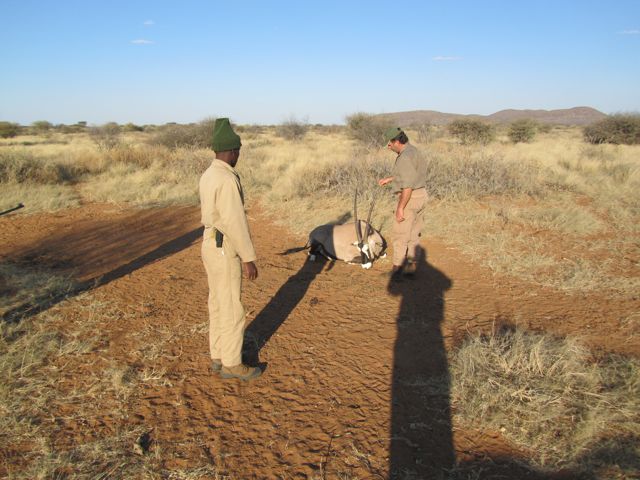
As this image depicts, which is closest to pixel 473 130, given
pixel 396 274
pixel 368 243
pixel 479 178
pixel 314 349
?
pixel 479 178

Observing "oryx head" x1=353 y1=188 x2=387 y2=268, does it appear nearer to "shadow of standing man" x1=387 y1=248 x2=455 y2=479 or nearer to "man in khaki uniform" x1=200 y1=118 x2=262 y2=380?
"shadow of standing man" x1=387 y1=248 x2=455 y2=479

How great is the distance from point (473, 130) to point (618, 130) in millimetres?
→ 6957

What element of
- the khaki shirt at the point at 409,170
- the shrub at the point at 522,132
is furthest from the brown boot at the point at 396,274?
the shrub at the point at 522,132

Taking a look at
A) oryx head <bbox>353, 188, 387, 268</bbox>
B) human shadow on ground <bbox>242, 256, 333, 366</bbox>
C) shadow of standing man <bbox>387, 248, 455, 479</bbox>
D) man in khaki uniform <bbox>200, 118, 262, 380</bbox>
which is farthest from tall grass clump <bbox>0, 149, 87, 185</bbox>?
shadow of standing man <bbox>387, 248, 455, 479</bbox>

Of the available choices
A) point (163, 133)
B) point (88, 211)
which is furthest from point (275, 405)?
point (163, 133)

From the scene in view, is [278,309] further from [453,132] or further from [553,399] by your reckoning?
[453,132]

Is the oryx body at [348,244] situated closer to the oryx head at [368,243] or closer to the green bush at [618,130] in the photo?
the oryx head at [368,243]

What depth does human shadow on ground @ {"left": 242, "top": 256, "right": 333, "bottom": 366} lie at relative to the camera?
384 centimetres

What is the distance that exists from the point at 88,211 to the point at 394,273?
25.3 ft

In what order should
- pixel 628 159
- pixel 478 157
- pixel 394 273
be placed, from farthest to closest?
pixel 628 159, pixel 478 157, pixel 394 273

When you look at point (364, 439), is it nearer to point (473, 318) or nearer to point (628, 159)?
point (473, 318)

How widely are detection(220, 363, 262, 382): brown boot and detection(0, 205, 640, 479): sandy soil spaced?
0.23 feet

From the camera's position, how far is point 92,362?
11.4 feet

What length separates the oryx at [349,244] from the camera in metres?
5.92
